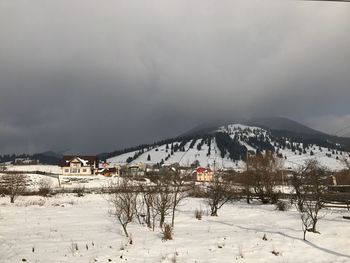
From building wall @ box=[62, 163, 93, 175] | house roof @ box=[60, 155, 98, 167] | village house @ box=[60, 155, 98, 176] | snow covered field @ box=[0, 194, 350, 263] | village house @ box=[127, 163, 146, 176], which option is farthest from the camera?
house roof @ box=[60, 155, 98, 167]

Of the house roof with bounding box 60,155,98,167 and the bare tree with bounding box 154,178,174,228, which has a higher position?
the house roof with bounding box 60,155,98,167

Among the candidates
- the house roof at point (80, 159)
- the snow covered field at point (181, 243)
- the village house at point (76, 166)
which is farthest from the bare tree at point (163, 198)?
the house roof at point (80, 159)

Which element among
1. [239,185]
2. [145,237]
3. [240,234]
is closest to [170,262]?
[145,237]

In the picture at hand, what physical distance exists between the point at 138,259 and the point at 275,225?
10.9 metres

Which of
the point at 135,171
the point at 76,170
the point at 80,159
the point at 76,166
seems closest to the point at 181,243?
the point at 135,171

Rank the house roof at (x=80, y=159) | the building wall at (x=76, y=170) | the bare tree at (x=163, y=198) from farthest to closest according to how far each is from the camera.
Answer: the house roof at (x=80, y=159), the building wall at (x=76, y=170), the bare tree at (x=163, y=198)

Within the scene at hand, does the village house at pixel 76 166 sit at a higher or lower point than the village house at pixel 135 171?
higher

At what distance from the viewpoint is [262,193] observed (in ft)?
122

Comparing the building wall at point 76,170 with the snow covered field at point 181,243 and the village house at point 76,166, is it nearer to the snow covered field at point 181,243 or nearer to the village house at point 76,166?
the village house at point 76,166

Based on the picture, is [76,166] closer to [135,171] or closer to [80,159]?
[80,159]

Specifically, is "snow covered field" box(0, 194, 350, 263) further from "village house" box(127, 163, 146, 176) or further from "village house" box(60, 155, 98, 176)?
"village house" box(60, 155, 98, 176)

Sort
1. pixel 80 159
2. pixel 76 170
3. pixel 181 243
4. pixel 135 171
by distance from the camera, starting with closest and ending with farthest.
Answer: pixel 181 243 → pixel 135 171 → pixel 76 170 → pixel 80 159

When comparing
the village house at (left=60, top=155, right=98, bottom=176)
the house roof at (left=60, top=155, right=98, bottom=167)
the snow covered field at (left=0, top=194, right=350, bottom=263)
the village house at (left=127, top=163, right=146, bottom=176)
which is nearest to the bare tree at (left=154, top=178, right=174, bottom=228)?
the snow covered field at (left=0, top=194, right=350, bottom=263)

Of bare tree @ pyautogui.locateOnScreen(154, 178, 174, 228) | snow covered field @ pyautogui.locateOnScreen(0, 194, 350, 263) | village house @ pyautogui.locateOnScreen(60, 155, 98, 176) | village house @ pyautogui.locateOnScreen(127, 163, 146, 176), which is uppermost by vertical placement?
village house @ pyautogui.locateOnScreen(60, 155, 98, 176)
